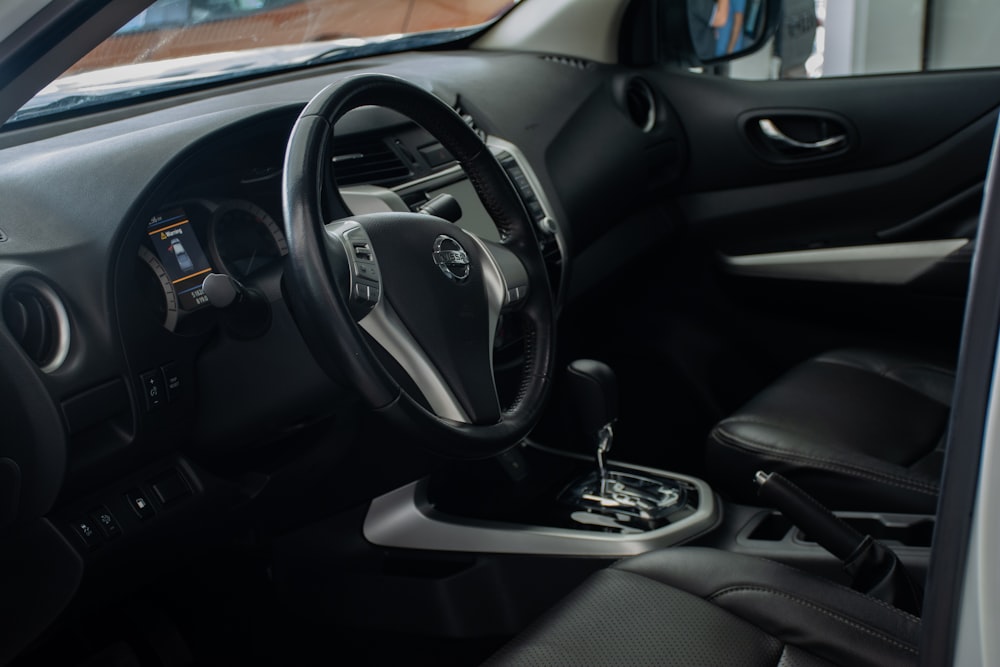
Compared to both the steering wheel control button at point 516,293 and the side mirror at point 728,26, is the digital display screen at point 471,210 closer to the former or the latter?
the steering wheel control button at point 516,293

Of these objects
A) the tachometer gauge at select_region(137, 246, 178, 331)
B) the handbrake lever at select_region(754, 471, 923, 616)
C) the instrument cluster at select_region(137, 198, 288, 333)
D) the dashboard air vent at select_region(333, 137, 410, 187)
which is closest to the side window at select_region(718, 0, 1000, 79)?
the dashboard air vent at select_region(333, 137, 410, 187)

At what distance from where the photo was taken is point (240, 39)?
1.79 meters

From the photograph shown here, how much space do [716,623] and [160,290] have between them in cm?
73

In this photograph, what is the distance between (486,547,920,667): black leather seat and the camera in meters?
1.00

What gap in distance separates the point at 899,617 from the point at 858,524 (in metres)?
0.44

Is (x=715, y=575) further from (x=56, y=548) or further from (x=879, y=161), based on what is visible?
(x=879, y=161)

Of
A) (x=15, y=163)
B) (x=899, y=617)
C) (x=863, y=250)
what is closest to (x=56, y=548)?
(x=15, y=163)

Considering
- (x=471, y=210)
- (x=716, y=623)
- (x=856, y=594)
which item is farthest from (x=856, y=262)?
(x=716, y=623)

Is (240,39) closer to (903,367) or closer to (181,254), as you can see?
(181,254)

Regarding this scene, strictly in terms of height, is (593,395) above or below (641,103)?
below

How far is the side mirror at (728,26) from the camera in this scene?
2.29 m

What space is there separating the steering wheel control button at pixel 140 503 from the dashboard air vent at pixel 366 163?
511mm

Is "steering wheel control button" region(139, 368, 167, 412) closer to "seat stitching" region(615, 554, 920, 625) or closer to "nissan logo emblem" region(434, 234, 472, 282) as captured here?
"nissan logo emblem" region(434, 234, 472, 282)

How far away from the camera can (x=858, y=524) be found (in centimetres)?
149
